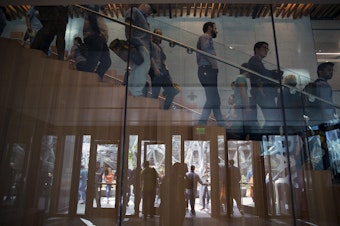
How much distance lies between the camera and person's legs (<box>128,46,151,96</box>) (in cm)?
255

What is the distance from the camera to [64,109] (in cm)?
247

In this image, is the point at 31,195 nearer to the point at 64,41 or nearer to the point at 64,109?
the point at 64,109

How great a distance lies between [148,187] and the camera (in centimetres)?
232

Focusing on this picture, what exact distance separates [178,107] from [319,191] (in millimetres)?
1499

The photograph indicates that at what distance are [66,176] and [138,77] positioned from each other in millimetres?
1138

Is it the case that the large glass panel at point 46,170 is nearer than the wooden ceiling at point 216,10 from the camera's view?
Yes

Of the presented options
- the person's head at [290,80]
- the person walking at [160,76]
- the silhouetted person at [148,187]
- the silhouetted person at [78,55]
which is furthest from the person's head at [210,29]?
the silhouetted person at [148,187]

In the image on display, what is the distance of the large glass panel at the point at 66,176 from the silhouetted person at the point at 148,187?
650 millimetres

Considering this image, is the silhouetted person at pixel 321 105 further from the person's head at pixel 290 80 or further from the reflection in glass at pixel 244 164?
the reflection in glass at pixel 244 164

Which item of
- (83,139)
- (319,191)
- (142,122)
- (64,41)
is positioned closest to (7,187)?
(83,139)

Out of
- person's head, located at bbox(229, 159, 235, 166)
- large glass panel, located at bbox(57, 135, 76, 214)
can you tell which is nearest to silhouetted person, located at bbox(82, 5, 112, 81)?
large glass panel, located at bbox(57, 135, 76, 214)

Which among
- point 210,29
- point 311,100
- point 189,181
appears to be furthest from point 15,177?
point 311,100

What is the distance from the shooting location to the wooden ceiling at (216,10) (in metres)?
2.68

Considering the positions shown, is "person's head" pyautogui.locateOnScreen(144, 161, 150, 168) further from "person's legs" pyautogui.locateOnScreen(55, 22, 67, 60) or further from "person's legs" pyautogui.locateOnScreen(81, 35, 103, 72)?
"person's legs" pyautogui.locateOnScreen(55, 22, 67, 60)
